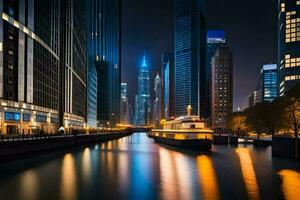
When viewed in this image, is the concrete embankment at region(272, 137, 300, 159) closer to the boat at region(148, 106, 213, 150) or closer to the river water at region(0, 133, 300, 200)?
the river water at region(0, 133, 300, 200)

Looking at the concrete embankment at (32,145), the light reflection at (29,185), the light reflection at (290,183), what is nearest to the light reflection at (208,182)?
the light reflection at (290,183)

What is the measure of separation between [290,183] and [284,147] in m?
29.4

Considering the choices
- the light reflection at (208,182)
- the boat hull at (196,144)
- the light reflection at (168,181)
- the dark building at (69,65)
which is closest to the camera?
the light reflection at (208,182)

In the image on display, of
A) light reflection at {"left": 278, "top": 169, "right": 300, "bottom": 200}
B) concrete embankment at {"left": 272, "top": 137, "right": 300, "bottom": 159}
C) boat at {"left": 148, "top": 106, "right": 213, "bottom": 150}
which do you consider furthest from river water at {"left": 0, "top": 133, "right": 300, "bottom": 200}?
boat at {"left": 148, "top": 106, "right": 213, "bottom": 150}

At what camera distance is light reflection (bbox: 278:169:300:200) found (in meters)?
34.8

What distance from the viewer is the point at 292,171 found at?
5134 centimetres

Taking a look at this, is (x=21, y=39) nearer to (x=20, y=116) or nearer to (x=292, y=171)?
(x=20, y=116)

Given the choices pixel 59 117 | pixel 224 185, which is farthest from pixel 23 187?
pixel 59 117

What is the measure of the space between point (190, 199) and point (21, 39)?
90.9m

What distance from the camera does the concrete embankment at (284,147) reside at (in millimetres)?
65994

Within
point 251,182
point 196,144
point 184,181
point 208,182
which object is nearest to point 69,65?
point 196,144

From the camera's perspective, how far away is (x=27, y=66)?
11131 cm

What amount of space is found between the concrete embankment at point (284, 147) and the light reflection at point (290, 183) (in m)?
14.9

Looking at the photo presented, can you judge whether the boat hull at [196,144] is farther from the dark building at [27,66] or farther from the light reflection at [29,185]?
the light reflection at [29,185]
